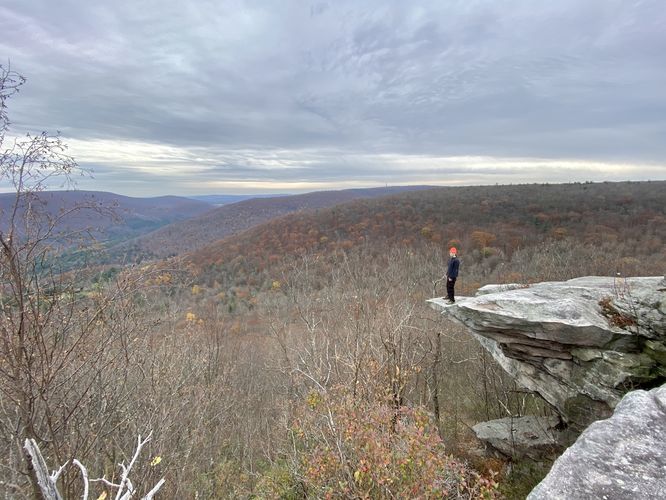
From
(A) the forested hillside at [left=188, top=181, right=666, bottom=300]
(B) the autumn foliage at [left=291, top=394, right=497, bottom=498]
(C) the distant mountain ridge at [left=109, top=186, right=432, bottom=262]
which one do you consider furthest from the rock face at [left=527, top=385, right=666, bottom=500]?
(C) the distant mountain ridge at [left=109, top=186, right=432, bottom=262]

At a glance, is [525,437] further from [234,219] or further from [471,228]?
[234,219]

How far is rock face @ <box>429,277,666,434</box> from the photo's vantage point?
6.30 m

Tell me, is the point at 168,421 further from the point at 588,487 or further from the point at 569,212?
the point at 569,212

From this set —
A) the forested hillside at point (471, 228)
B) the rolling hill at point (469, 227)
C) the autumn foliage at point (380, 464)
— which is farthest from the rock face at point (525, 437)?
the rolling hill at point (469, 227)

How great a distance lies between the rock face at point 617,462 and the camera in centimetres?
288

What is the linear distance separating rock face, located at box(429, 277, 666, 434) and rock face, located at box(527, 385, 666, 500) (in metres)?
3.00

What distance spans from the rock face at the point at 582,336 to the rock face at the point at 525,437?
1.30 metres

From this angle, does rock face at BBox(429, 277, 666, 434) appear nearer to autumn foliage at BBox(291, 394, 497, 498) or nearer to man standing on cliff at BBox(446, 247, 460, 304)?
man standing on cliff at BBox(446, 247, 460, 304)

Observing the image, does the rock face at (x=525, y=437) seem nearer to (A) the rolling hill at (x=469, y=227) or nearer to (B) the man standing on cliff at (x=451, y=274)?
(B) the man standing on cliff at (x=451, y=274)

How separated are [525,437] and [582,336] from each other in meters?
3.95

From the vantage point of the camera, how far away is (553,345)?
697 cm

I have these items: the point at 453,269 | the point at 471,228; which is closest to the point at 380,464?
the point at 453,269

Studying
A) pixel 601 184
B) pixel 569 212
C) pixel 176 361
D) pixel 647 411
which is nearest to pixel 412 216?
pixel 569 212

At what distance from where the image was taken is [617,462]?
3127 mm
